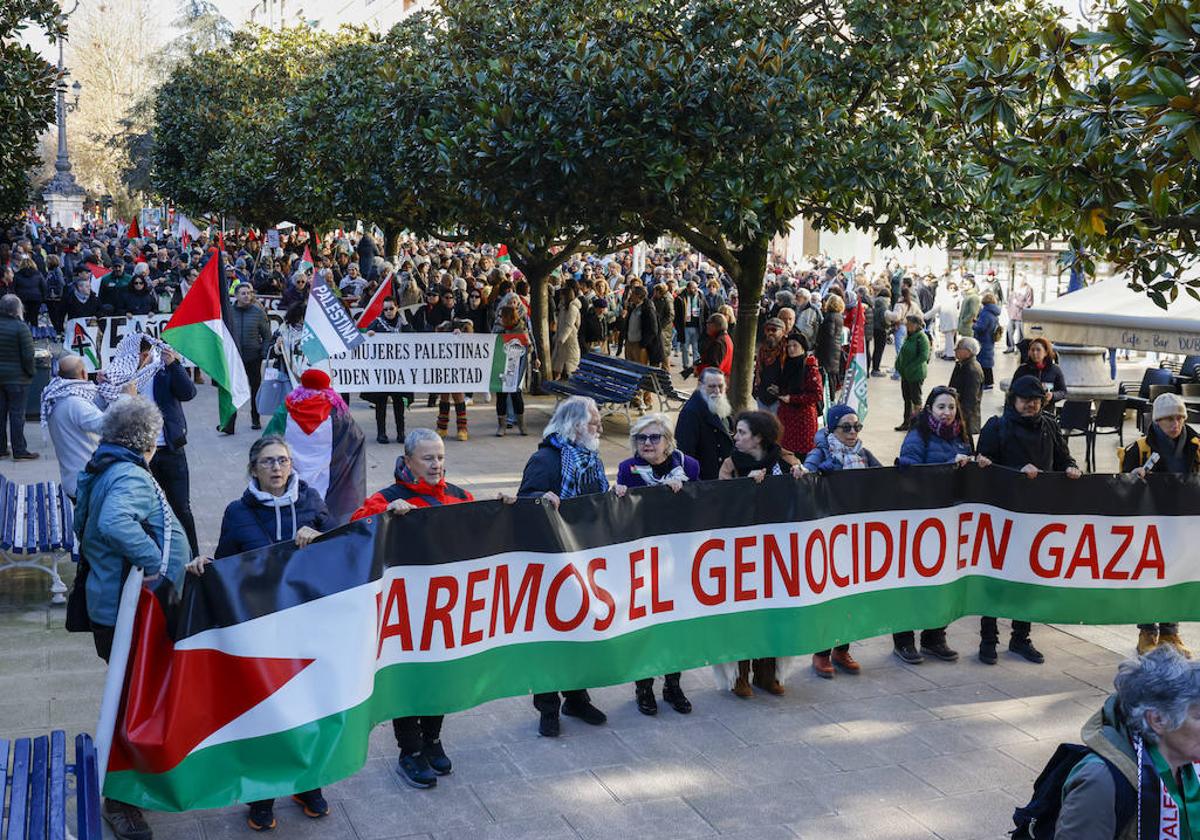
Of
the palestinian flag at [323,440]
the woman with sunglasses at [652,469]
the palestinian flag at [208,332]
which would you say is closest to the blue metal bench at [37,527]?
the palestinian flag at [208,332]

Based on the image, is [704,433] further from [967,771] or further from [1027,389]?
[967,771]

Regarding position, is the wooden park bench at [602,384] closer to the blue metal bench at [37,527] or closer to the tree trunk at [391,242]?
the blue metal bench at [37,527]

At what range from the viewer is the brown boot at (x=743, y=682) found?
7.28 metres

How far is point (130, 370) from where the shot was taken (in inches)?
403

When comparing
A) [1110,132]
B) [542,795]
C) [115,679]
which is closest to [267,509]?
[115,679]

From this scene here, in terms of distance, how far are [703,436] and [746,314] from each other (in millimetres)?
5434

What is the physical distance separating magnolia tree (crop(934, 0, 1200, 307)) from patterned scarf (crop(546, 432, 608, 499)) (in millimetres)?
2771

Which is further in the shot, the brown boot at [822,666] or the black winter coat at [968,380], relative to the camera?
the black winter coat at [968,380]

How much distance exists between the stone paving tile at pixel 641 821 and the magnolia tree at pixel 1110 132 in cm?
346

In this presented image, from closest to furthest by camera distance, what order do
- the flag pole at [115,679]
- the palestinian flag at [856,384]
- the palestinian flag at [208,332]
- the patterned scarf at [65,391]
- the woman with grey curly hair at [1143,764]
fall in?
1. the woman with grey curly hair at [1143,764]
2. the flag pole at [115,679]
3. the palestinian flag at [208,332]
4. the patterned scarf at [65,391]
5. the palestinian flag at [856,384]

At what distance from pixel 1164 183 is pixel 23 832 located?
5350 mm

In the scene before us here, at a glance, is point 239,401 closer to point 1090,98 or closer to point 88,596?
point 88,596

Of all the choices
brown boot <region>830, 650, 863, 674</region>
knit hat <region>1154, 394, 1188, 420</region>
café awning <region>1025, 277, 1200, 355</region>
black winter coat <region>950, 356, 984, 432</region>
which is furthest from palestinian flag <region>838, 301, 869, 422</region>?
brown boot <region>830, 650, 863, 674</region>

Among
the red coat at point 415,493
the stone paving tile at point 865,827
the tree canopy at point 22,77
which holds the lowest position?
the stone paving tile at point 865,827
